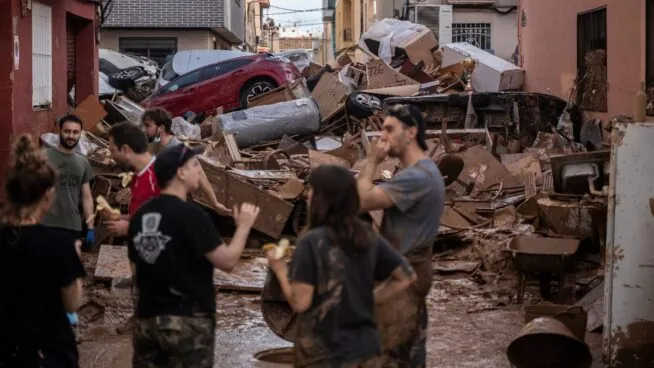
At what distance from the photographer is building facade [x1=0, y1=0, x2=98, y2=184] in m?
13.1

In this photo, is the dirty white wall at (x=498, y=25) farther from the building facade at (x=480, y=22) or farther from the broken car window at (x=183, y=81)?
the broken car window at (x=183, y=81)

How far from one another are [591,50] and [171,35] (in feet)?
Answer: 72.5

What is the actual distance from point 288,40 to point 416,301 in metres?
111

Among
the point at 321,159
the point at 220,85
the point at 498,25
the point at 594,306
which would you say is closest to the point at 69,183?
the point at 594,306

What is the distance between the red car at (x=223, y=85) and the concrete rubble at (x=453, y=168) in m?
1.72

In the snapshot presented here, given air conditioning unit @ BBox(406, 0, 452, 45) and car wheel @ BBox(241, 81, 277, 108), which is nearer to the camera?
car wheel @ BBox(241, 81, 277, 108)

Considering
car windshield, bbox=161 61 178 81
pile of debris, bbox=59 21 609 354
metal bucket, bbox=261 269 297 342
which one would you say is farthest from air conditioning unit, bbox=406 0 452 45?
metal bucket, bbox=261 269 297 342

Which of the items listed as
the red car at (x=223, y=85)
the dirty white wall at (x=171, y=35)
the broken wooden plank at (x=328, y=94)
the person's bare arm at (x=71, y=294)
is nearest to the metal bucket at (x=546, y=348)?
the person's bare arm at (x=71, y=294)

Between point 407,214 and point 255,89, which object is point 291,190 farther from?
point 255,89

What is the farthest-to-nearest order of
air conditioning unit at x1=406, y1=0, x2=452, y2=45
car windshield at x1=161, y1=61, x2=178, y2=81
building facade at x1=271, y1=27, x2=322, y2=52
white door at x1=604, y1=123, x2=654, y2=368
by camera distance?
building facade at x1=271, y1=27, x2=322, y2=52, air conditioning unit at x1=406, y1=0, x2=452, y2=45, car windshield at x1=161, y1=61, x2=178, y2=81, white door at x1=604, y1=123, x2=654, y2=368

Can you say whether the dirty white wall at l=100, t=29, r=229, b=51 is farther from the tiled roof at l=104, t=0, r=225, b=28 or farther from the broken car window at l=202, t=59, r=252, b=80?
the broken car window at l=202, t=59, r=252, b=80


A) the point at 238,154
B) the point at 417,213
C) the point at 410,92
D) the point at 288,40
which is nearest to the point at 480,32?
the point at 410,92

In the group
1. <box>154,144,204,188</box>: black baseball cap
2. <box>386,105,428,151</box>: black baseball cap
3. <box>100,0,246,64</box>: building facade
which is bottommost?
<box>154,144,204,188</box>: black baseball cap

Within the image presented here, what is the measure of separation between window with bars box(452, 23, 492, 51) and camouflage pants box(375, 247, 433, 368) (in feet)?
87.3
